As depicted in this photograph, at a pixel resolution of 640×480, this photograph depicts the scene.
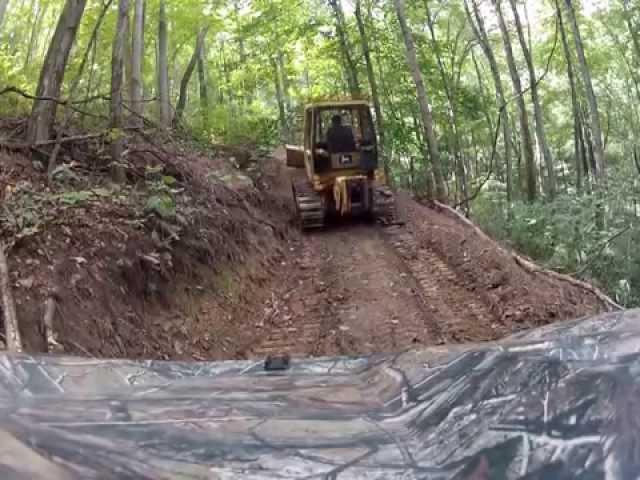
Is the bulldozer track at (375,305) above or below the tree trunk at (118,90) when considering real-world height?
below

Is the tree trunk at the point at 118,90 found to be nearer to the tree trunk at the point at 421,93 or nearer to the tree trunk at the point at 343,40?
the tree trunk at the point at 421,93

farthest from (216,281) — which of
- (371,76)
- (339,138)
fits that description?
(371,76)

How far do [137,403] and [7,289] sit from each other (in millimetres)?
2651

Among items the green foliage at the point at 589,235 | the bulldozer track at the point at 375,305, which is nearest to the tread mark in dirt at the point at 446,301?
the bulldozer track at the point at 375,305

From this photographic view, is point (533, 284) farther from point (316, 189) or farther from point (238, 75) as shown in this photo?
point (238, 75)

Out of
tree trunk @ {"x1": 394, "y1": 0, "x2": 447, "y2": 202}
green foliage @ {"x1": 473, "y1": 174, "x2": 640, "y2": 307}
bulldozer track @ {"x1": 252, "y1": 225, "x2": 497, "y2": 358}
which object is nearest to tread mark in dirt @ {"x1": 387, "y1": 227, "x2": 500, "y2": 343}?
bulldozer track @ {"x1": 252, "y1": 225, "x2": 497, "y2": 358}

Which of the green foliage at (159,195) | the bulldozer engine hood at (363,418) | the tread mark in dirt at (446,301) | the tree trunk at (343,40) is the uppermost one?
the tree trunk at (343,40)

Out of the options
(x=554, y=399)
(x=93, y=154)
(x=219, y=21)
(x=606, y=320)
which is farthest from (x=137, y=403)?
(x=219, y=21)

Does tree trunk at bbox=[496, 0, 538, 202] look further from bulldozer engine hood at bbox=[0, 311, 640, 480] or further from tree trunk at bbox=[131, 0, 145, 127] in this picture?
bulldozer engine hood at bbox=[0, 311, 640, 480]

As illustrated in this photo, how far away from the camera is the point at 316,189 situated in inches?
540

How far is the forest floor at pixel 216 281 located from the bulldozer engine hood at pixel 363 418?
2.25 metres

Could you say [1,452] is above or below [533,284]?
above

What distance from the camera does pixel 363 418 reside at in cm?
260

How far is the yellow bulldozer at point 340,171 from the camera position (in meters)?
13.4
